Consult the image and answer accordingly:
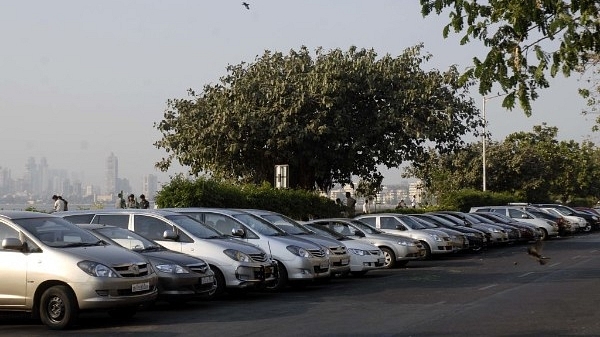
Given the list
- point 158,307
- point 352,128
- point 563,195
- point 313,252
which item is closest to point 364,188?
point 352,128

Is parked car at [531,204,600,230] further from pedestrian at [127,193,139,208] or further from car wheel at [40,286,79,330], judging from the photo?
car wheel at [40,286,79,330]

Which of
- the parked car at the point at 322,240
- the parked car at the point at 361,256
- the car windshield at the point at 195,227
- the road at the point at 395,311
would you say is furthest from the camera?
the parked car at the point at 361,256

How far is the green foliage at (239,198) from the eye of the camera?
2756 centimetres

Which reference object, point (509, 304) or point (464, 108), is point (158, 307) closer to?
point (509, 304)

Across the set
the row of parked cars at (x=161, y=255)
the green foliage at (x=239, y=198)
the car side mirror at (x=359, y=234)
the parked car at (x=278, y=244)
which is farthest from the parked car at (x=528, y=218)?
the parked car at (x=278, y=244)

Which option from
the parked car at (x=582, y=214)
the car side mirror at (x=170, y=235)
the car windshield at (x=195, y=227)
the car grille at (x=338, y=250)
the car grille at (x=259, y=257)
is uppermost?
the parked car at (x=582, y=214)

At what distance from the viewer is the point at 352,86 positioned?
130 feet

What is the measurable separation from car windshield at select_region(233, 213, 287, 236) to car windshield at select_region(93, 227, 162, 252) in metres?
3.82

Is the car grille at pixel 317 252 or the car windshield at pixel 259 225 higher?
the car windshield at pixel 259 225

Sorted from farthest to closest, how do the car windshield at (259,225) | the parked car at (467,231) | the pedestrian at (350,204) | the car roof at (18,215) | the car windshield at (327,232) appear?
1. the pedestrian at (350,204)
2. the parked car at (467,231)
3. the car windshield at (327,232)
4. the car windshield at (259,225)
5. the car roof at (18,215)

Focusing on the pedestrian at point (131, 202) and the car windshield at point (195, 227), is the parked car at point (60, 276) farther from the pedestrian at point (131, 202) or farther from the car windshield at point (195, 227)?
the pedestrian at point (131, 202)

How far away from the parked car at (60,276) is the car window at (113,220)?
3.67m

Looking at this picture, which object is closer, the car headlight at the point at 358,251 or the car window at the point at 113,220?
the car window at the point at 113,220

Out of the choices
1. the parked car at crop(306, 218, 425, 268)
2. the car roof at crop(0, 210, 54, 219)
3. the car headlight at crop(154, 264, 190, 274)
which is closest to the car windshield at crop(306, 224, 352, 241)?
the parked car at crop(306, 218, 425, 268)
